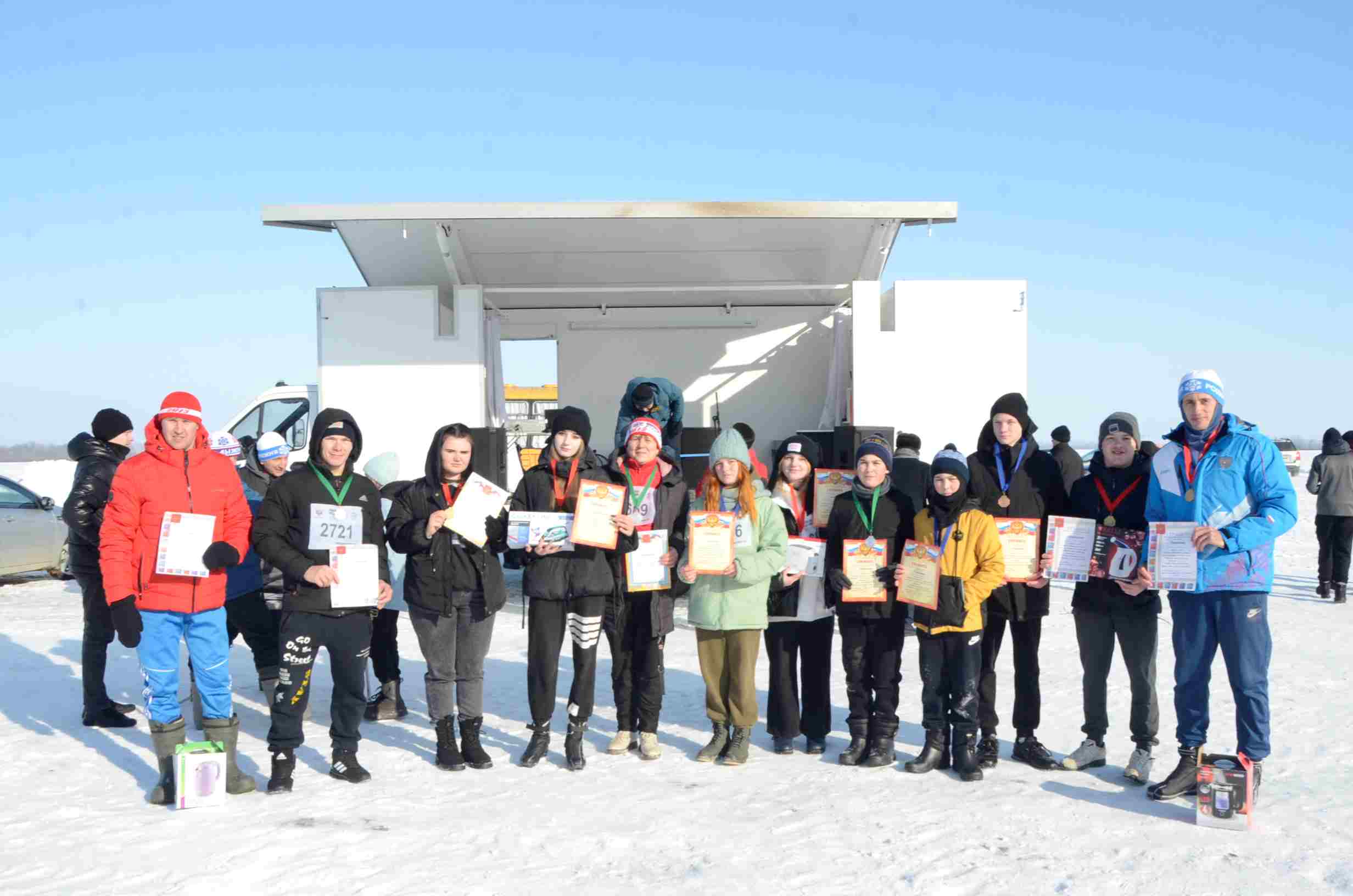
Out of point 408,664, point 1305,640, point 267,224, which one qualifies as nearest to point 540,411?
point 267,224

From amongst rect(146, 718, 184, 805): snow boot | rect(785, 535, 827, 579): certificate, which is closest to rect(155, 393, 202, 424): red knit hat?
rect(146, 718, 184, 805): snow boot

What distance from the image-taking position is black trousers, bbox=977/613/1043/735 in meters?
4.94

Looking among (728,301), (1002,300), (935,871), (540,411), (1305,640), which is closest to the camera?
(935,871)

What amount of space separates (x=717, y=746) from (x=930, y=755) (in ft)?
3.26

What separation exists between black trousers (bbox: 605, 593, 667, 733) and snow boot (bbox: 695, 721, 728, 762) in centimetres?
26

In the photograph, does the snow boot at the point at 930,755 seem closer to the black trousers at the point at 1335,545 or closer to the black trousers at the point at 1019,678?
the black trousers at the point at 1019,678

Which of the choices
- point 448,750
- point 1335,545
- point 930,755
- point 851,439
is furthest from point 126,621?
point 1335,545

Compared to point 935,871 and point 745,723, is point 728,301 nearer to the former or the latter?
point 745,723

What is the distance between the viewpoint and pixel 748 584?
4973mm

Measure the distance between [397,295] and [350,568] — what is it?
5.12 metres

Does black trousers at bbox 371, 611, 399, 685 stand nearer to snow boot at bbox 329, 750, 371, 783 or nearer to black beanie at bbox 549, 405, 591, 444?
snow boot at bbox 329, 750, 371, 783

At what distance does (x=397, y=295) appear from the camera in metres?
9.17

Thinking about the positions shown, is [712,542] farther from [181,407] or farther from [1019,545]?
[181,407]

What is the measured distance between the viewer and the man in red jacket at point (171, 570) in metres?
4.29
